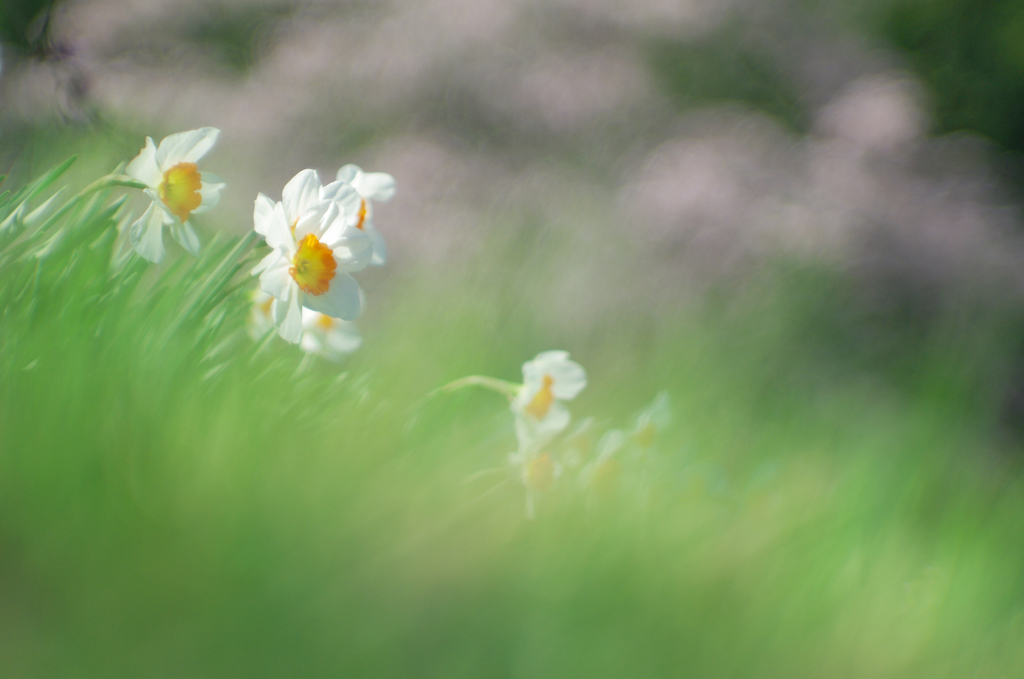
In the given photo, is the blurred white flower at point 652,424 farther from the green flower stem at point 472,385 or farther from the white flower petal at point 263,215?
the white flower petal at point 263,215

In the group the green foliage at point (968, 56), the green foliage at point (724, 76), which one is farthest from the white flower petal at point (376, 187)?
the green foliage at point (968, 56)

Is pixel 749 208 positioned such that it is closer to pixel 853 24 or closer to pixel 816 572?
pixel 853 24

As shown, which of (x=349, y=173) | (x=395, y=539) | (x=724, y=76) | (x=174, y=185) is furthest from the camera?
(x=724, y=76)

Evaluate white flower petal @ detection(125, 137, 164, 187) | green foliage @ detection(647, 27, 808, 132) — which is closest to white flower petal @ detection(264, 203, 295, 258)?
white flower petal @ detection(125, 137, 164, 187)

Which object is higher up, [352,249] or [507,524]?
[352,249]

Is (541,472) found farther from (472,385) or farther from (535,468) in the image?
(472,385)

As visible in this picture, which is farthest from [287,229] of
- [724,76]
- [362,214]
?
[724,76]
